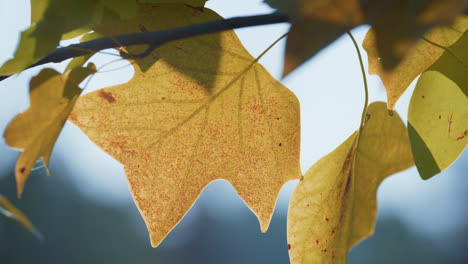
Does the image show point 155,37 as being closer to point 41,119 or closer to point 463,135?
point 41,119

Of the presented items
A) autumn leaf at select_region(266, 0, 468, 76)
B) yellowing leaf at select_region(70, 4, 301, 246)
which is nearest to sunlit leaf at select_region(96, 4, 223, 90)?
yellowing leaf at select_region(70, 4, 301, 246)

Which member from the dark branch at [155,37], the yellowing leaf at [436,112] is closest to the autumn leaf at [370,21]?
the dark branch at [155,37]

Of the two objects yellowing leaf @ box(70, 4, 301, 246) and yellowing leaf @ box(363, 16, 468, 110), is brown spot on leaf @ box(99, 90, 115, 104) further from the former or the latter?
yellowing leaf @ box(363, 16, 468, 110)

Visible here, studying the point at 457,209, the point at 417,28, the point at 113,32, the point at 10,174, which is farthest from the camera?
the point at 457,209

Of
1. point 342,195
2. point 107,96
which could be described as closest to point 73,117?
point 107,96

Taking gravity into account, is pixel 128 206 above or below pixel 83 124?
below

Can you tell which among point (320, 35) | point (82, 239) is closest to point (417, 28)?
point (320, 35)

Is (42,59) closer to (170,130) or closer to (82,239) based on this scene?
(170,130)

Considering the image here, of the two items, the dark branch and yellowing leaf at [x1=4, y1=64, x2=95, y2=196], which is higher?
the dark branch
